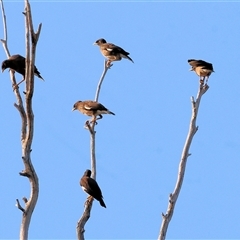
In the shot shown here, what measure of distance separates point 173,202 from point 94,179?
2.46m

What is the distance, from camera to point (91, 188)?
14367 millimetres

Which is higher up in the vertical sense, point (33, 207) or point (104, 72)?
point (104, 72)

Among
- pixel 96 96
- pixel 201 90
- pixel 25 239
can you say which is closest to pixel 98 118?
pixel 96 96

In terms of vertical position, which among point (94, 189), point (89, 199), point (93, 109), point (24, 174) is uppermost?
point (93, 109)

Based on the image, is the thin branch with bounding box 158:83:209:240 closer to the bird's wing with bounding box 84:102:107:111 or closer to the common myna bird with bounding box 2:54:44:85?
the bird's wing with bounding box 84:102:107:111

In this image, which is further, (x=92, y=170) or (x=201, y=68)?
(x=201, y=68)

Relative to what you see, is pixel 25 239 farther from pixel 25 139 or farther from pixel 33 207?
pixel 25 139

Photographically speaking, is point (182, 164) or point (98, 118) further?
point (98, 118)

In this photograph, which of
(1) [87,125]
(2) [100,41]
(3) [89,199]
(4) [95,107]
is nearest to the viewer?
(3) [89,199]

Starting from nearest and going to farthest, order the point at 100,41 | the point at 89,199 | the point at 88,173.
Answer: the point at 89,199, the point at 88,173, the point at 100,41

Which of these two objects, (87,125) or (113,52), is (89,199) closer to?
(87,125)

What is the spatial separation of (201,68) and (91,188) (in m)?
4.43

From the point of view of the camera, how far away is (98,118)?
52.5 ft

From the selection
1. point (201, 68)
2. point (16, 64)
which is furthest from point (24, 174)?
point (201, 68)
